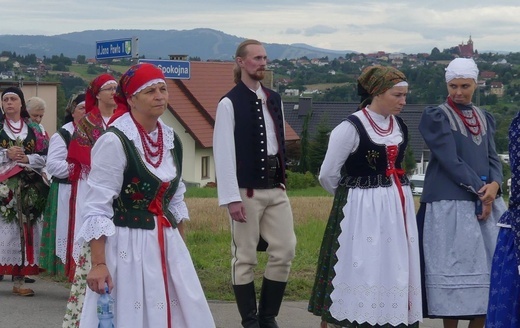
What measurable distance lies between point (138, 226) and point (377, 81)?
7.80 feet

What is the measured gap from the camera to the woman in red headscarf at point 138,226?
488 cm

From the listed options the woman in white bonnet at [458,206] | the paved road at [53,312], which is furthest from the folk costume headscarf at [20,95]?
the woman in white bonnet at [458,206]

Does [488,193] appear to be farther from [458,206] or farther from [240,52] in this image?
[240,52]

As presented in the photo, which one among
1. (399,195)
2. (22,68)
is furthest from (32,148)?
(22,68)

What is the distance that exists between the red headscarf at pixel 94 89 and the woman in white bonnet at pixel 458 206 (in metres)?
2.74

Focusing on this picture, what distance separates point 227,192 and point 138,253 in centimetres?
214

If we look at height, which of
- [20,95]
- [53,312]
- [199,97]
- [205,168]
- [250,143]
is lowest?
[205,168]

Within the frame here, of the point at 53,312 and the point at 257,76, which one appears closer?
the point at 257,76

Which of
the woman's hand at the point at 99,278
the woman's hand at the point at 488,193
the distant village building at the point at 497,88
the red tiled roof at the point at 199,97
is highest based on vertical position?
the woman's hand at the point at 488,193

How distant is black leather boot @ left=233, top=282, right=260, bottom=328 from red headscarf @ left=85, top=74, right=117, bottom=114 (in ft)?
6.90

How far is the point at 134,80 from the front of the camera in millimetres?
5047

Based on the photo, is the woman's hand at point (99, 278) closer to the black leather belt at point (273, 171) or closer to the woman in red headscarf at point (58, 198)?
the black leather belt at point (273, 171)

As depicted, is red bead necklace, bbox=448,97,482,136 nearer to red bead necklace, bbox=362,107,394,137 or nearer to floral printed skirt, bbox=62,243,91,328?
red bead necklace, bbox=362,107,394,137

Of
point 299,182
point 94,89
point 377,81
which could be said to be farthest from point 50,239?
point 299,182
